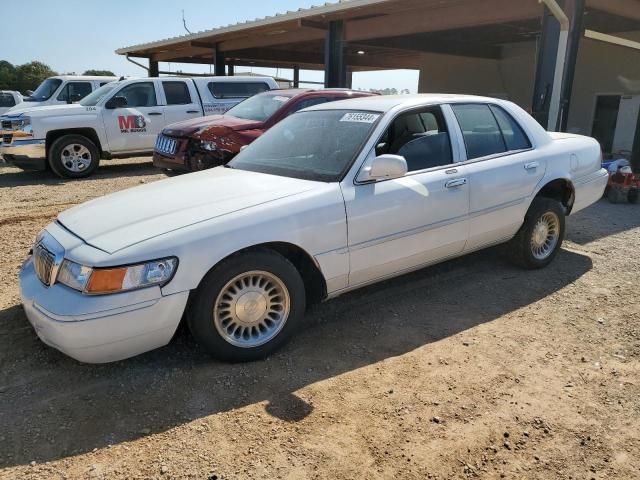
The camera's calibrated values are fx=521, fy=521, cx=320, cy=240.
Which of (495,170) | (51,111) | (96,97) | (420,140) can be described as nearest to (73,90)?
(96,97)

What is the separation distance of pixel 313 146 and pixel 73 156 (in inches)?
309

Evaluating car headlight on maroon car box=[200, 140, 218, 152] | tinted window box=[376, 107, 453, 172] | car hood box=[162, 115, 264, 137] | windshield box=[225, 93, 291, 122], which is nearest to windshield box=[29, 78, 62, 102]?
car hood box=[162, 115, 264, 137]

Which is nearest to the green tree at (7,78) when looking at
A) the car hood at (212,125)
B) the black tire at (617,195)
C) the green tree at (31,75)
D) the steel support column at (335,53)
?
the green tree at (31,75)

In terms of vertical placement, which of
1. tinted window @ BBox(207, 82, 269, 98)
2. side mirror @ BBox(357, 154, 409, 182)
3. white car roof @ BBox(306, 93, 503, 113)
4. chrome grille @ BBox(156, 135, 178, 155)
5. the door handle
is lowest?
chrome grille @ BBox(156, 135, 178, 155)

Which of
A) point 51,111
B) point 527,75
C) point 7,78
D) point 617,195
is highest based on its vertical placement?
point 527,75

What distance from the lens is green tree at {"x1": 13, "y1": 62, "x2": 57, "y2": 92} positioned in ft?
125

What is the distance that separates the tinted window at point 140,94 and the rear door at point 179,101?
9.6 inches

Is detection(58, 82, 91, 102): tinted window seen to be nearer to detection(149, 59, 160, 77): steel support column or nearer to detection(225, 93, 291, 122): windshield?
detection(225, 93, 291, 122): windshield

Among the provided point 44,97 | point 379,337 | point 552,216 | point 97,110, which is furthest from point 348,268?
point 44,97

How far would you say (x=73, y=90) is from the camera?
13164 millimetres

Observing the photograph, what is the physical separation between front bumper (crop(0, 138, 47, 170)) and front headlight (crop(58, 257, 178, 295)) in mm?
8026

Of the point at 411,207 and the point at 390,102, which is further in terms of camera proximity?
the point at 390,102

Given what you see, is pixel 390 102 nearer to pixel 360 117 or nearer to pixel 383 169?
pixel 360 117

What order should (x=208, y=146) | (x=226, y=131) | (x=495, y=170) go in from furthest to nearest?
(x=226, y=131) → (x=208, y=146) → (x=495, y=170)
